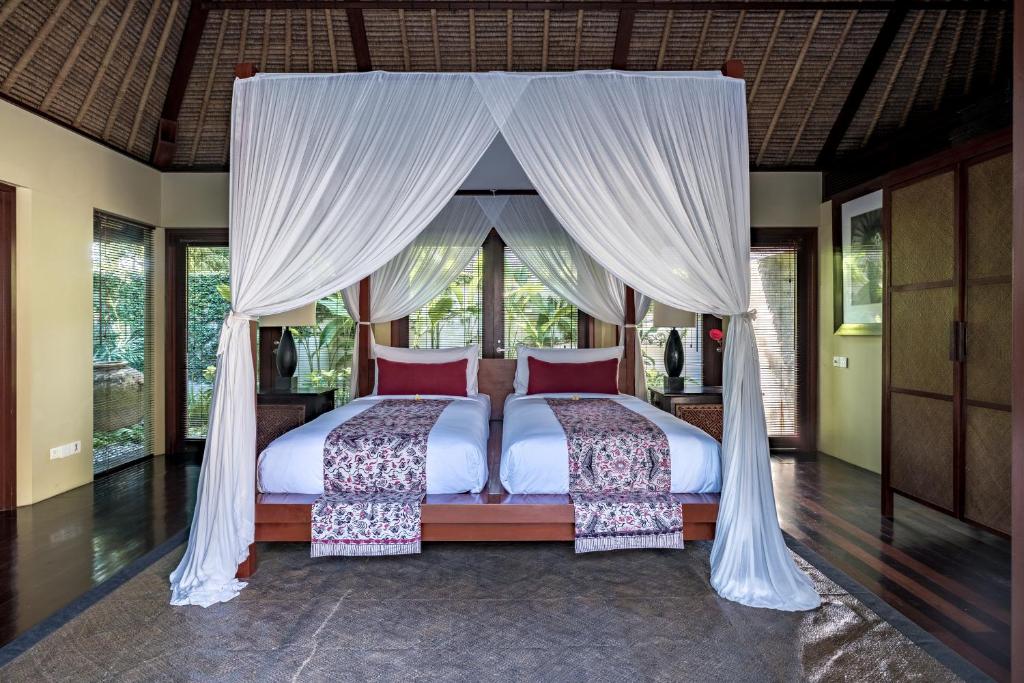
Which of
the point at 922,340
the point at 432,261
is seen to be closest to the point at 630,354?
the point at 432,261

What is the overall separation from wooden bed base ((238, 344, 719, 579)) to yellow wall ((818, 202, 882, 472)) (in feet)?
8.71

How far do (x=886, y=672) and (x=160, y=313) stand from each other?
5858 mm

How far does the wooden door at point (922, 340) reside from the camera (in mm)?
3574

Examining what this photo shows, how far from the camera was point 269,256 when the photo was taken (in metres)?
3.01

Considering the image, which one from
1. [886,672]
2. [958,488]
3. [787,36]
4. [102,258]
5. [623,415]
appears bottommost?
[886,672]

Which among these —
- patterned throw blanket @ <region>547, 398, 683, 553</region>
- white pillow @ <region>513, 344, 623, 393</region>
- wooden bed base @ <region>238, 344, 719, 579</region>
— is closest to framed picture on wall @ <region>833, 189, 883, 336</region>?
white pillow @ <region>513, 344, 623, 393</region>

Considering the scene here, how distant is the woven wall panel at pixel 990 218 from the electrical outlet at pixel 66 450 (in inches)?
224

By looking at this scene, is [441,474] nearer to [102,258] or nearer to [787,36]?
[102,258]

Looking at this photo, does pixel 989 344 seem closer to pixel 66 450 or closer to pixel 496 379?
pixel 496 379

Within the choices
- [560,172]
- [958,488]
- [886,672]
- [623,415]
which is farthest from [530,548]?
[958,488]

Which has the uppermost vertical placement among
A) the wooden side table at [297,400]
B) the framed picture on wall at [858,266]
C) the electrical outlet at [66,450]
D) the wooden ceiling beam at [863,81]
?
the wooden ceiling beam at [863,81]

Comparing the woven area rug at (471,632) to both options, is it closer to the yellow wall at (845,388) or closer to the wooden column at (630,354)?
the wooden column at (630,354)

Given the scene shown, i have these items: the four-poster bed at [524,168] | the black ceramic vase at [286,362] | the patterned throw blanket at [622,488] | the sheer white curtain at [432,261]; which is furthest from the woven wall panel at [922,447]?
the black ceramic vase at [286,362]

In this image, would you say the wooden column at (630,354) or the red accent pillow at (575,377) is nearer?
the red accent pillow at (575,377)
